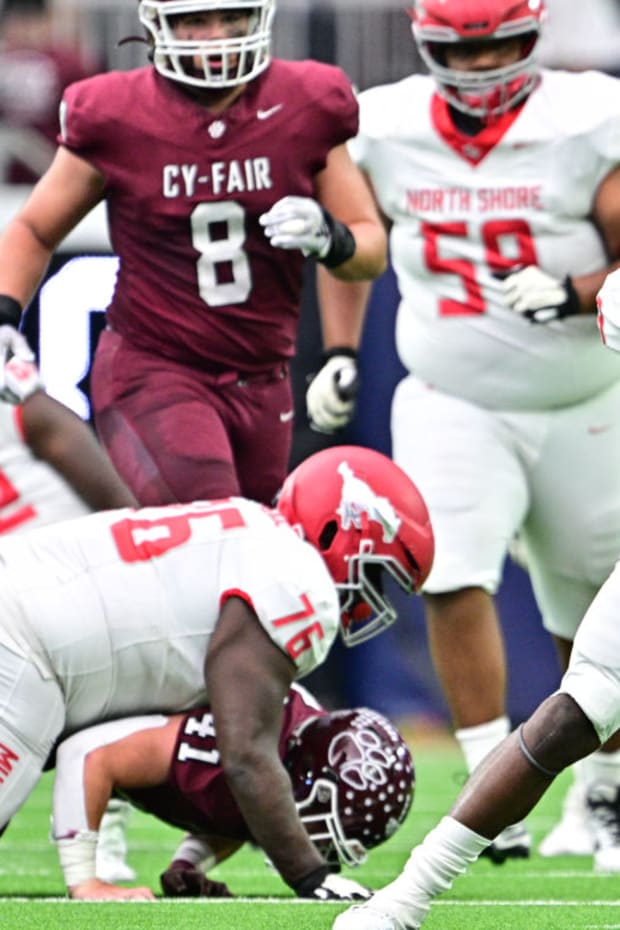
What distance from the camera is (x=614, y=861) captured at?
4.75 metres

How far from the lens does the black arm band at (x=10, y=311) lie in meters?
4.43

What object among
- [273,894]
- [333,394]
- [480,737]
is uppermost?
[333,394]

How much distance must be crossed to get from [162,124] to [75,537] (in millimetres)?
1194

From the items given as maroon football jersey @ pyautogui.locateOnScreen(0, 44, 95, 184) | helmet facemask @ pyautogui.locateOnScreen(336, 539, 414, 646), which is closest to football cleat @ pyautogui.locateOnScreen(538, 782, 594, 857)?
helmet facemask @ pyautogui.locateOnScreen(336, 539, 414, 646)

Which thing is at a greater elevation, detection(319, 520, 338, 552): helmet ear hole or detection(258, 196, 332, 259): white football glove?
detection(258, 196, 332, 259): white football glove

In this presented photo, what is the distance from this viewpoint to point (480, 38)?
485 centimetres

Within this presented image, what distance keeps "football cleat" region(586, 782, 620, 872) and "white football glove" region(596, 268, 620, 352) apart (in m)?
1.84

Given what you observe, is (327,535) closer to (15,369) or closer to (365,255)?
(15,369)

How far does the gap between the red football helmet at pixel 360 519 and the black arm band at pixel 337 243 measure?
75 centimetres

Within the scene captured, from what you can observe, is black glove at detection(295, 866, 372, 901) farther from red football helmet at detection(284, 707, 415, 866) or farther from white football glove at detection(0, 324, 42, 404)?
Result: white football glove at detection(0, 324, 42, 404)

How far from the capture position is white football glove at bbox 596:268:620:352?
3205mm

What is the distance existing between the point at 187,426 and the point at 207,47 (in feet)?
2.64

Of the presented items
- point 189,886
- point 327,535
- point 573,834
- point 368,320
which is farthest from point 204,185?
point 368,320

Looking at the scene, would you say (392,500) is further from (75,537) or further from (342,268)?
(342,268)
